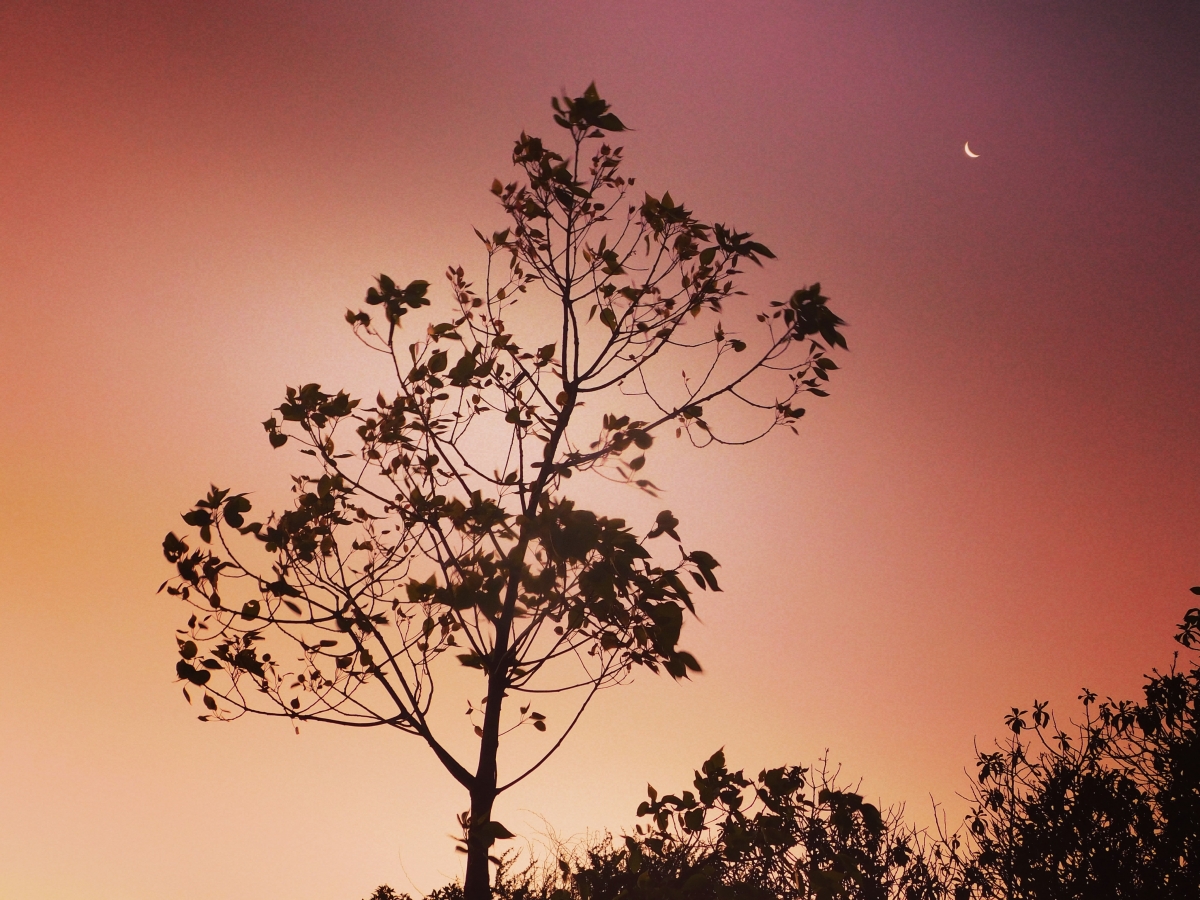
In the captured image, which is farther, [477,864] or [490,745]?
[490,745]

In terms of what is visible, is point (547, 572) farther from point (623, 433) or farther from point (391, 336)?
point (391, 336)

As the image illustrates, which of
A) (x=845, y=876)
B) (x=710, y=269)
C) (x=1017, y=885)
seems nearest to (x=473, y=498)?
(x=710, y=269)

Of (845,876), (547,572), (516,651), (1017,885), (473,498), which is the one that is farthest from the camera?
(1017,885)

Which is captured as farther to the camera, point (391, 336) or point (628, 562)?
point (391, 336)

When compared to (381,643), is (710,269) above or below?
above

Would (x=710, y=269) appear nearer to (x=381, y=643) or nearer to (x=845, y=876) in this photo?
(x=381, y=643)

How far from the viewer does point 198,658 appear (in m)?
4.47

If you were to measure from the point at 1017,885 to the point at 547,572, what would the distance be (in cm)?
1257

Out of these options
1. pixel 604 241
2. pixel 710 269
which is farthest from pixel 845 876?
pixel 604 241

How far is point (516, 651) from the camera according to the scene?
4.37m

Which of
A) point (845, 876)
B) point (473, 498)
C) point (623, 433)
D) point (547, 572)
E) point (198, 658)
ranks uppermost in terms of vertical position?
point (623, 433)

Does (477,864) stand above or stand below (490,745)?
below

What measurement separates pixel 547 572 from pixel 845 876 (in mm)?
1892

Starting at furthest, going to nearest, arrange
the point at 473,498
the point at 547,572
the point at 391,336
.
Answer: the point at 391,336 < the point at 473,498 < the point at 547,572
